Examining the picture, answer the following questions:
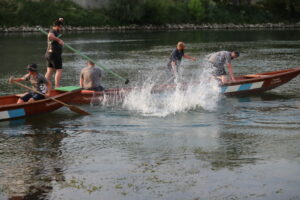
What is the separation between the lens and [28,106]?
1402 cm

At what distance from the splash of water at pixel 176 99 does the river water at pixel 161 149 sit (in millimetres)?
29

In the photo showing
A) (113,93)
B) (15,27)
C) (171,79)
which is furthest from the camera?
(15,27)

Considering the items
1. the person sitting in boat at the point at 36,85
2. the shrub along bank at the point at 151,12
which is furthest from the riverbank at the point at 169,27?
the person sitting in boat at the point at 36,85

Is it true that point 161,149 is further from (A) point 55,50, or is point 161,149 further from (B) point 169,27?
(B) point 169,27

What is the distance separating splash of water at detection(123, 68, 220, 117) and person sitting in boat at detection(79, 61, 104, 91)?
98cm

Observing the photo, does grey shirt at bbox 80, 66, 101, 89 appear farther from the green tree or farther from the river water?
the green tree

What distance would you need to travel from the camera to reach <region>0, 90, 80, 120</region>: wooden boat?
13723 mm

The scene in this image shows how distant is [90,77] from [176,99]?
2.56m

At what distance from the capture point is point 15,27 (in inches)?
2591

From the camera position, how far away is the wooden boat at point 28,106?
13723 mm

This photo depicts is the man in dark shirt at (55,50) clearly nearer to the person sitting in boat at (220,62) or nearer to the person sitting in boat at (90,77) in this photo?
the person sitting in boat at (90,77)

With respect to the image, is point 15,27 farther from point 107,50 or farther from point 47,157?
point 47,157

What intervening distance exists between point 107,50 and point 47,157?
90.1 ft

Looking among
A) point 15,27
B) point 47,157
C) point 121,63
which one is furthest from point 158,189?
point 15,27
